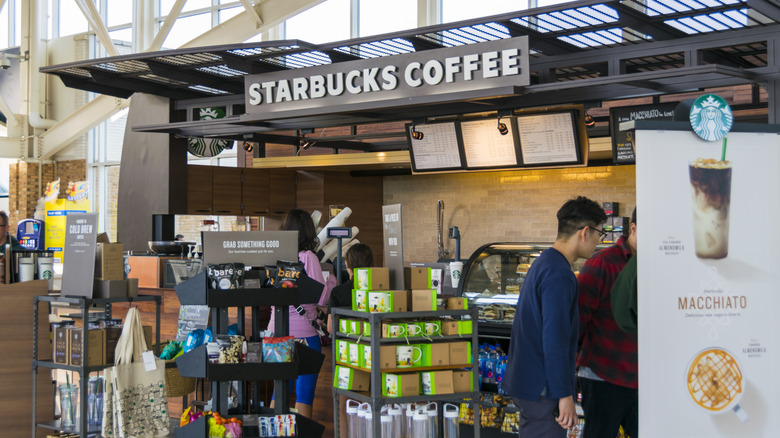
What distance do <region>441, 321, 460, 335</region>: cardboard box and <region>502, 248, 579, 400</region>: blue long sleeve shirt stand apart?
0.89m

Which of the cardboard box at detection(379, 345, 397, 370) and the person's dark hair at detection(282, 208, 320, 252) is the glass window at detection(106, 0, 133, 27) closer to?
the person's dark hair at detection(282, 208, 320, 252)

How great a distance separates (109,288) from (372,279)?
1746 millimetres

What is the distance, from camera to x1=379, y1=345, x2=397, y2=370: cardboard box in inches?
167

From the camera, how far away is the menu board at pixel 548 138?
22.0ft

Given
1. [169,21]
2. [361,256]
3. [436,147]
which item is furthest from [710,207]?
[169,21]

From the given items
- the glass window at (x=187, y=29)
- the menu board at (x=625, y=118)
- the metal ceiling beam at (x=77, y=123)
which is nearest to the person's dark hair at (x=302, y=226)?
the menu board at (x=625, y=118)

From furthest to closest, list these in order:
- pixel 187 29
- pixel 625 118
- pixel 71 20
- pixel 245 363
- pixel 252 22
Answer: pixel 71 20, pixel 187 29, pixel 252 22, pixel 625 118, pixel 245 363

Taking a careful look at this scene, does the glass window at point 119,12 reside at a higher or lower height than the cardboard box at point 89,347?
higher

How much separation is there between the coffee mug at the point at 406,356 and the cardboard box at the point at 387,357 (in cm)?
3

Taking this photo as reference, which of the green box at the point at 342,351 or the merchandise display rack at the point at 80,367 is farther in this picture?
the merchandise display rack at the point at 80,367

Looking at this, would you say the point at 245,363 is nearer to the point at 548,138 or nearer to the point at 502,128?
the point at 502,128

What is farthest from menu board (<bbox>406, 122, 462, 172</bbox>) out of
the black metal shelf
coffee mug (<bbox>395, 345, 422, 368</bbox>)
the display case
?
the black metal shelf

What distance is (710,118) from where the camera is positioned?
302 cm

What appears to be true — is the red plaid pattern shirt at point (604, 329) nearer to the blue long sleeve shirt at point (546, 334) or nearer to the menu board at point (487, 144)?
the blue long sleeve shirt at point (546, 334)
